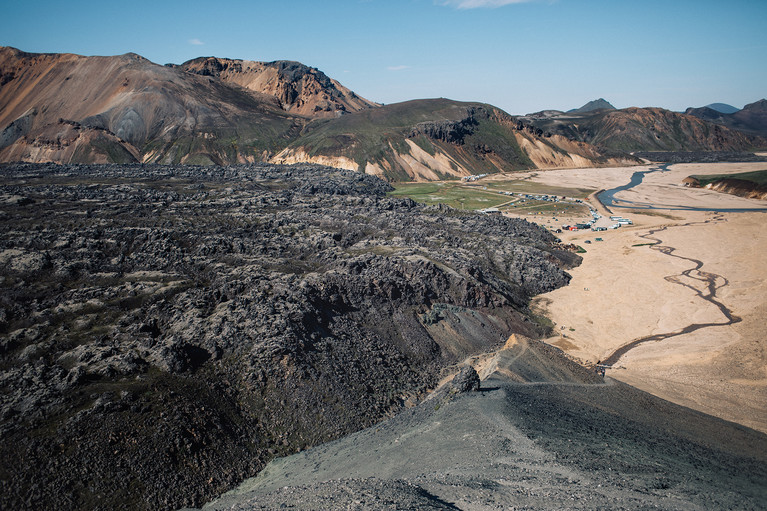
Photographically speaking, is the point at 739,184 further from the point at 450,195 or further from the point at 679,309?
the point at 679,309

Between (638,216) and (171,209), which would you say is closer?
(171,209)

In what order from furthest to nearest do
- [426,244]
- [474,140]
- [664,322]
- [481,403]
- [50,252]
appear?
[474,140] → [426,244] → [664,322] → [50,252] → [481,403]

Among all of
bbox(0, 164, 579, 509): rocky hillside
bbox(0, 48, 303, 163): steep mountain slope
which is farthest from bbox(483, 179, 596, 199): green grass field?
bbox(0, 48, 303, 163): steep mountain slope

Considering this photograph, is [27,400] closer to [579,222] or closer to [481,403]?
[481,403]

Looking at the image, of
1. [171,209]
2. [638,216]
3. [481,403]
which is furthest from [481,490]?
[638,216]

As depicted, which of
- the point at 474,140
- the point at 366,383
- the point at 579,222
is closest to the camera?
the point at 366,383

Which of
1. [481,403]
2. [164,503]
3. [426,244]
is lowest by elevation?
[164,503]

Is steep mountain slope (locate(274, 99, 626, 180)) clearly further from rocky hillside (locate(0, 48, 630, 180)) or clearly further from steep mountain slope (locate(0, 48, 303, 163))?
steep mountain slope (locate(0, 48, 303, 163))

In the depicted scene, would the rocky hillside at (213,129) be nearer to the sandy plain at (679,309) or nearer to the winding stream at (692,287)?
the winding stream at (692,287)
